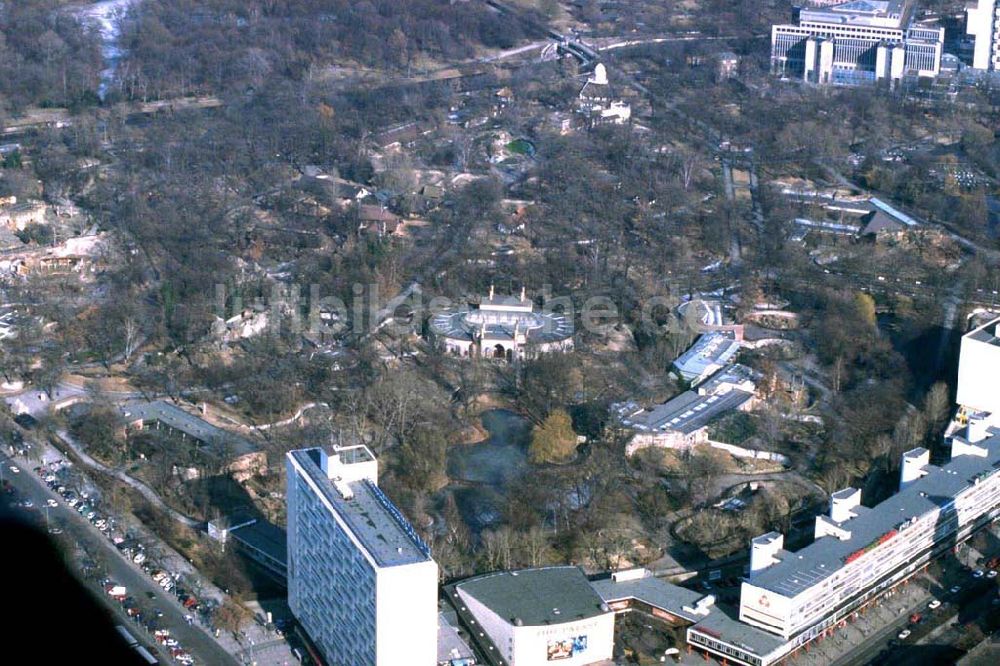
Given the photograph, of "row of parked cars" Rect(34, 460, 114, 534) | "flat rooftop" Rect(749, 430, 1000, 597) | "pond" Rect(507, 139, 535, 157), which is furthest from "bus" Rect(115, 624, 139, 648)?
"pond" Rect(507, 139, 535, 157)

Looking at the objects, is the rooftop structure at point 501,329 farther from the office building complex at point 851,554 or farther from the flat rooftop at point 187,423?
the office building complex at point 851,554

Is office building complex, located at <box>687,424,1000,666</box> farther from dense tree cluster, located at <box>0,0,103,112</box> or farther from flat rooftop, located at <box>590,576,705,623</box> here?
dense tree cluster, located at <box>0,0,103,112</box>

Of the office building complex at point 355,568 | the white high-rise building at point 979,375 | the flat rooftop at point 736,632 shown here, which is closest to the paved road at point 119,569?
the office building complex at point 355,568

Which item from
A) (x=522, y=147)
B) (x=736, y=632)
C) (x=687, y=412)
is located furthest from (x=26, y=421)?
(x=522, y=147)

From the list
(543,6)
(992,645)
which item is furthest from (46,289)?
(543,6)

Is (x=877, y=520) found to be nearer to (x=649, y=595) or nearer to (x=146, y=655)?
(x=649, y=595)
